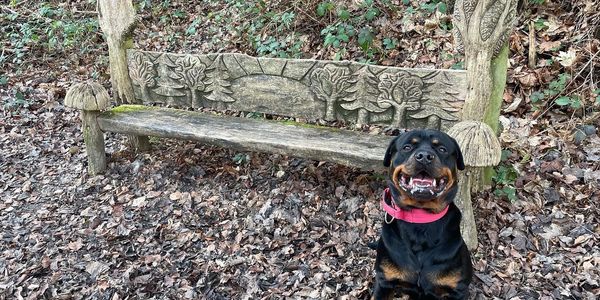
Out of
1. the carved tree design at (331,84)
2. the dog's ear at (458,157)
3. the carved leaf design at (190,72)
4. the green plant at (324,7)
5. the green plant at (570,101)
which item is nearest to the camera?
the dog's ear at (458,157)

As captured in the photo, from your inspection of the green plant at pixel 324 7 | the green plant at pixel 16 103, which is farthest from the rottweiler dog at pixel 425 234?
the green plant at pixel 16 103

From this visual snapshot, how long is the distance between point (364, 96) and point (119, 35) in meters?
2.43

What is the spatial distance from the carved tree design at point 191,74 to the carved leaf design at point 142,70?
0.21 metres

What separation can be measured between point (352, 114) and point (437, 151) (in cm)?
155

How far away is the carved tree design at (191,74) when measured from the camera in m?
4.41

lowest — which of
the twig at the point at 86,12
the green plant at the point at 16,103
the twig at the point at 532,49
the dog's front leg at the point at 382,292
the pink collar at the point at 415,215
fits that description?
the dog's front leg at the point at 382,292

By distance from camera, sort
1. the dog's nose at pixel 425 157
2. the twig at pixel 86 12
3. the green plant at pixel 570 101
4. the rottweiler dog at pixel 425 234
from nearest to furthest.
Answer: the dog's nose at pixel 425 157 → the rottweiler dog at pixel 425 234 → the green plant at pixel 570 101 → the twig at pixel 86 12

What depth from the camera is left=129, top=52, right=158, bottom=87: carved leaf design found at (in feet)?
15.2

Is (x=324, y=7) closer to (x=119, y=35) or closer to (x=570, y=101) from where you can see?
(x=119, y=35)

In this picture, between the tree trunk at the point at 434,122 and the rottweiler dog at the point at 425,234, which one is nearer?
the rottweiler dog at the point at 425,234

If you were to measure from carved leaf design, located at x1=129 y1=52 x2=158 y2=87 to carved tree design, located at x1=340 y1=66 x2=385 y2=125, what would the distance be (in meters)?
1.90

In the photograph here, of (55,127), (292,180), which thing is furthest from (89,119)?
→ (292,180)

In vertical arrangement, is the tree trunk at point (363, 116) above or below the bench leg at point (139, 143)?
above

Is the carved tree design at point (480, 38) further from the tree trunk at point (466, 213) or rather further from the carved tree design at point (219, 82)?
the carved tree design at point (219, 82)
